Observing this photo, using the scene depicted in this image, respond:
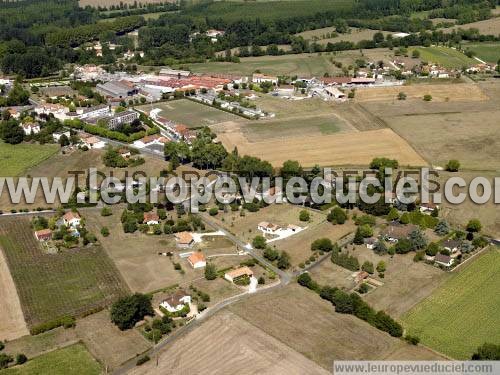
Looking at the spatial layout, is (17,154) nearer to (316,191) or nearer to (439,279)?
(316,191)

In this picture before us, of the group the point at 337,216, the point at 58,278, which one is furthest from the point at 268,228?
the point at 58,278

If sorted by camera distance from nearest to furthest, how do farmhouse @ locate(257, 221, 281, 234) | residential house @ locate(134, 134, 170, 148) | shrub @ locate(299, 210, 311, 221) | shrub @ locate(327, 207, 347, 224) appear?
farmhouse @ locate(257, 221, 281, 234) < shrub @ locate(327, 207, 347, 224) < shrub @ locate(299, 210, 311, 221) < residential house @ locate(134, 134, 170, 148)

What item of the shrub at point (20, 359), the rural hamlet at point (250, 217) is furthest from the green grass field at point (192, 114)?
the shrub at point (20, 359)

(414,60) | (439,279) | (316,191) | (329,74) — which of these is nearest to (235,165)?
(316,191)

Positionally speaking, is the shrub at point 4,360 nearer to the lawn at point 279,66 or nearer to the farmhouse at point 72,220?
the farmhouse at point 72,220

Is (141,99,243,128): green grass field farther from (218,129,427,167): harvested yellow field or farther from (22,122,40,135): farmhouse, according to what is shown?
(22,122,40,135): farmhouse

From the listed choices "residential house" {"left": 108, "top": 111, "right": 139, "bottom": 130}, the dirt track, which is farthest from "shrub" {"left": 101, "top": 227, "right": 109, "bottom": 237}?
"residential house" {"left": 108, "top": 111, "right": 139, "bottom": 130}
